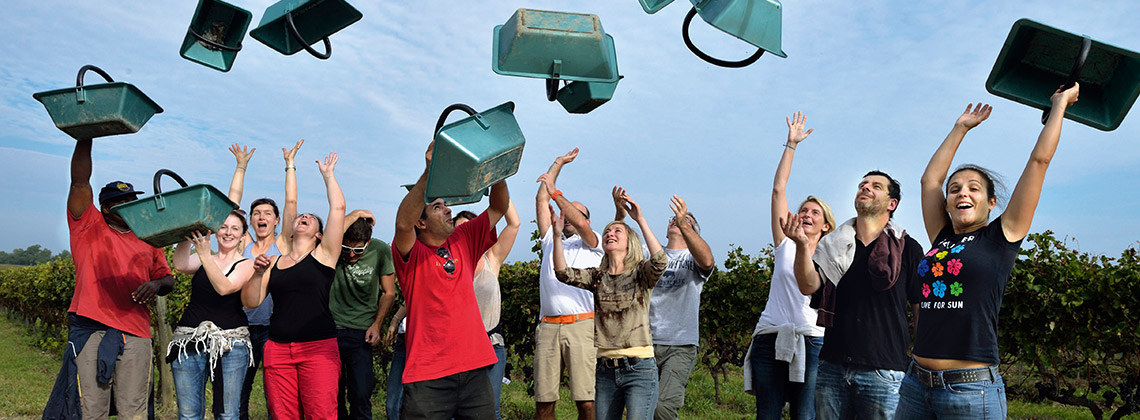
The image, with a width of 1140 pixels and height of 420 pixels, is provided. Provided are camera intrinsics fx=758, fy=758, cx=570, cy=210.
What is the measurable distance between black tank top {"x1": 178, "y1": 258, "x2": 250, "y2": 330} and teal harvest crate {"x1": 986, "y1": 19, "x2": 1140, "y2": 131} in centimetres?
412

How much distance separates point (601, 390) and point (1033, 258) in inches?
118

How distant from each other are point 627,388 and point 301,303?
1909mm

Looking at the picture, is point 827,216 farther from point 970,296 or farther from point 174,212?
point 174,212

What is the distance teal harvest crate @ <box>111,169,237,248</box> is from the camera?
3658 mm

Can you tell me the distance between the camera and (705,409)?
677 centimetres

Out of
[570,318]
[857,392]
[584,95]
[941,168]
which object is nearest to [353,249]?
[570,318]

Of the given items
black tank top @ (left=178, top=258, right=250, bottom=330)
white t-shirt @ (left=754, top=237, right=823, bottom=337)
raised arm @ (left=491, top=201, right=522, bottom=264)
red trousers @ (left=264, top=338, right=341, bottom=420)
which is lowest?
red trousers @ (left=264, top=338, right=341, bottom=420)

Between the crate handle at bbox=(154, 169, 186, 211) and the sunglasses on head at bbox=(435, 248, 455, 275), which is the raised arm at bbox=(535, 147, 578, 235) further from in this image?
the crate handle at bbox=(154, 169, 186, 211)

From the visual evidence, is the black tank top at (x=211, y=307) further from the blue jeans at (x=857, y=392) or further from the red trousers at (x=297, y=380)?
the blue jeans at (x=857, y=392)

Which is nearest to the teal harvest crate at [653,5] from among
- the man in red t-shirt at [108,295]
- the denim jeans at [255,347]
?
the man in red t-shirt at [108,295]

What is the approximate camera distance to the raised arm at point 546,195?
13.7 feet

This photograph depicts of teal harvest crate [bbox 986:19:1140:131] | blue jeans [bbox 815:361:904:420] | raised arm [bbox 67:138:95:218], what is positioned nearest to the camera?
teal harvest crate [bbox 986:19:1140:131]

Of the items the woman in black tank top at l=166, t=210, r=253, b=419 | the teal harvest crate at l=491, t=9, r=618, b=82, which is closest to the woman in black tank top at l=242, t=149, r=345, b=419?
the woman in black tank top at l=166, t=210, r=253, b=419

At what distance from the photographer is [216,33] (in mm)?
3768
